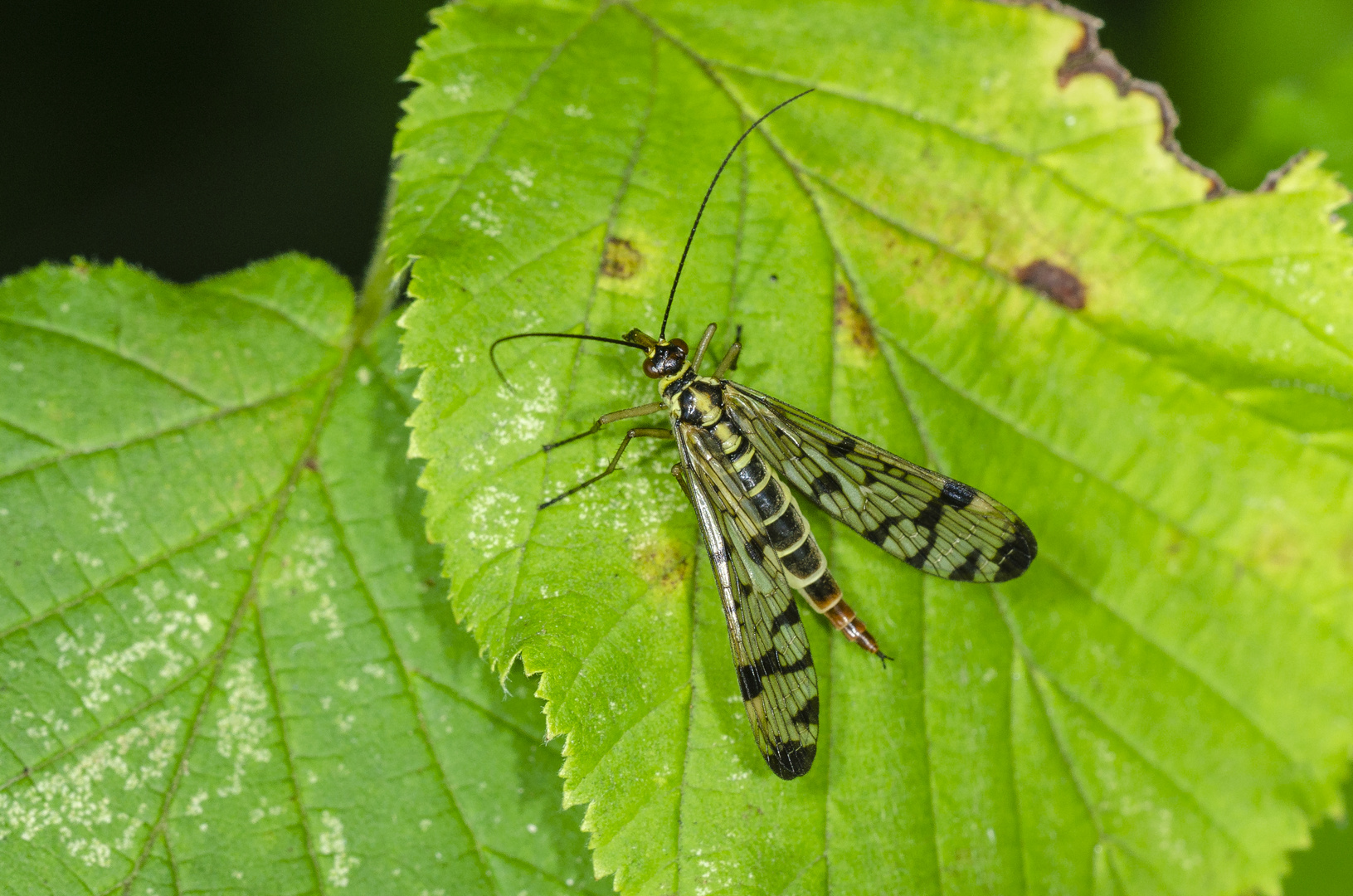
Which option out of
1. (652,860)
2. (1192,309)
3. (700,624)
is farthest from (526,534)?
(1192,309)

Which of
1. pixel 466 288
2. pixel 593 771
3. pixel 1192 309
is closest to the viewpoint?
pixel 593 771

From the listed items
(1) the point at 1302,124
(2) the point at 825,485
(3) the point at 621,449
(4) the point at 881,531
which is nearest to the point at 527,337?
(3) the point at 621,449

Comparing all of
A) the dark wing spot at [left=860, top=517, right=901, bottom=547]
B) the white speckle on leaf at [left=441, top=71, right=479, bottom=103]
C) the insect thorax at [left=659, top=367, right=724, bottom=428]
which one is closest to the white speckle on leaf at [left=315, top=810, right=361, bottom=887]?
the insect thorax at [left=659, top=367, right=724, bottom=428]

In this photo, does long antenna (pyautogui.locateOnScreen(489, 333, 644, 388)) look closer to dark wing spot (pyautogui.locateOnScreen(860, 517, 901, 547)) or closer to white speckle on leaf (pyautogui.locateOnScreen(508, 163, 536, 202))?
white speckle on leaf (pyautogui.locateOnScreen(508, 163, 536, 202))

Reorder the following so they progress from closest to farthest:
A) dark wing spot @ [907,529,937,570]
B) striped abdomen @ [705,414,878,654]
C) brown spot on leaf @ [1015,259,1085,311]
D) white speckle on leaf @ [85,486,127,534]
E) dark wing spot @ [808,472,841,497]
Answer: striped abdomen @ [705,414,878,654]
white speckle on leaf @ [85,486,127,534]
dark wing spot @ [907,529,937,570]
brown spot on leaf @ [1015,259,1085,311]
dark wing spot @ [808,472,841,497]

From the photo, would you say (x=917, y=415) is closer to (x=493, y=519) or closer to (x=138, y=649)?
(x=493, y=519)

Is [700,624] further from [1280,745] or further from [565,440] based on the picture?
[1280,745]
